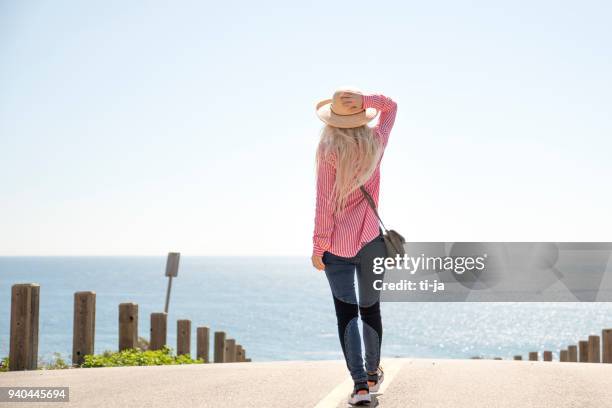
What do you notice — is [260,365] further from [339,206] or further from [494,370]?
[339,206]

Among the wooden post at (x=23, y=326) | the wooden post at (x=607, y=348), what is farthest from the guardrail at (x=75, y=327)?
the wooden post at (x=607, y=348)

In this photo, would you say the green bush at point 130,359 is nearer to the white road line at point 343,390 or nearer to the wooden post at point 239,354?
the white road line at point 343,390

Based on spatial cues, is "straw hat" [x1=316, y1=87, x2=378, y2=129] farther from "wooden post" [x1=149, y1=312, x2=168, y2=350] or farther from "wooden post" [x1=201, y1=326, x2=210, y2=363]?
"wooden post" [x1=201, y1=326, x2=210, y2=363]

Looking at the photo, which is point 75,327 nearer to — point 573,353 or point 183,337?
point 183,337

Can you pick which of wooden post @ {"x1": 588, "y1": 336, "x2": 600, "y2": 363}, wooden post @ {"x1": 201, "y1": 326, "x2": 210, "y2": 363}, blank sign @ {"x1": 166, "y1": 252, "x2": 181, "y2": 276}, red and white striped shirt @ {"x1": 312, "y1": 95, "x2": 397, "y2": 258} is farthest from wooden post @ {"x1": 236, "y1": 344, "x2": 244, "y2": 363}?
red and white striped shirt @ {"x1": 312, "y1": 95, "x2": 397, "y2": 258}

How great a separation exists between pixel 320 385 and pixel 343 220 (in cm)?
195

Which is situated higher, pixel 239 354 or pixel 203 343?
pixel 203 343

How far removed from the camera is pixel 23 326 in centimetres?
916

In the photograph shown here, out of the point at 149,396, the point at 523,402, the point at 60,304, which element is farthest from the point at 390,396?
the point at 60,304

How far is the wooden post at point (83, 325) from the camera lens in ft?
32.8

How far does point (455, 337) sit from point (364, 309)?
142 metres

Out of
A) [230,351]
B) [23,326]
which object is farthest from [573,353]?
[23,326]

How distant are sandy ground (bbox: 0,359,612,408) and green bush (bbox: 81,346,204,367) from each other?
179 centimetres

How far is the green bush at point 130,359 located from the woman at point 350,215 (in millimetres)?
5827
